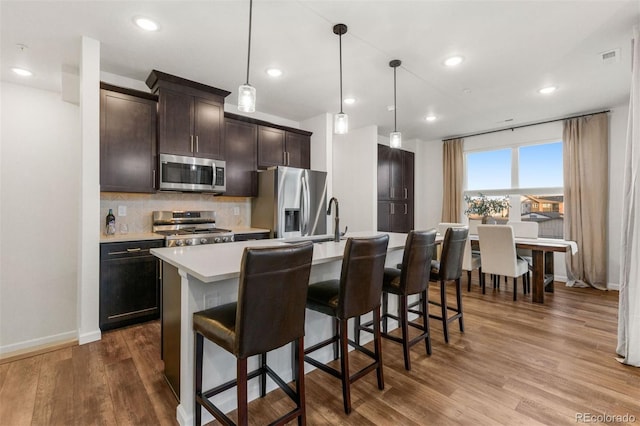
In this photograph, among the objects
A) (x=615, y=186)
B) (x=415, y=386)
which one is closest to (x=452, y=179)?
(x=615, y=186)

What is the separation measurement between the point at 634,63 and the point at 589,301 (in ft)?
9.77

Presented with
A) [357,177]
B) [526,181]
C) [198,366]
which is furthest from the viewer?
[526,181]

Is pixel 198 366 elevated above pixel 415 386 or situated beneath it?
elevated above

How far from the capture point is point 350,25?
95.6 inches

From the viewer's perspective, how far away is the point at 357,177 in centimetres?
521

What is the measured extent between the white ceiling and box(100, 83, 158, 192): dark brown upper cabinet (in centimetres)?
31

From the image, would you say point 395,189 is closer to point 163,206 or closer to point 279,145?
point 279,145

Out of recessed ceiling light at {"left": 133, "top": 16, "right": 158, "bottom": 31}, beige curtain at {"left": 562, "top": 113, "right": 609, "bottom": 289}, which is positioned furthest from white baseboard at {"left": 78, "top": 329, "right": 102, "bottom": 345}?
beige curtain at {"left": 562, "top": 113, "right": 609, "bottom": 289}

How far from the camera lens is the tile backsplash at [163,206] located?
3.48 m

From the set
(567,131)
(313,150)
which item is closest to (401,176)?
(313,150)

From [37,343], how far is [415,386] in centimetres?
415

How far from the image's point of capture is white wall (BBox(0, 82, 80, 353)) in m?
3.31

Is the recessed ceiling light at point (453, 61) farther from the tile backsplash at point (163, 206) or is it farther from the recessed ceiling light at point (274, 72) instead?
the tile backsplash at point (163, 206)

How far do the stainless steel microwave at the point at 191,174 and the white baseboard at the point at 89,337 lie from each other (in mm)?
1530
